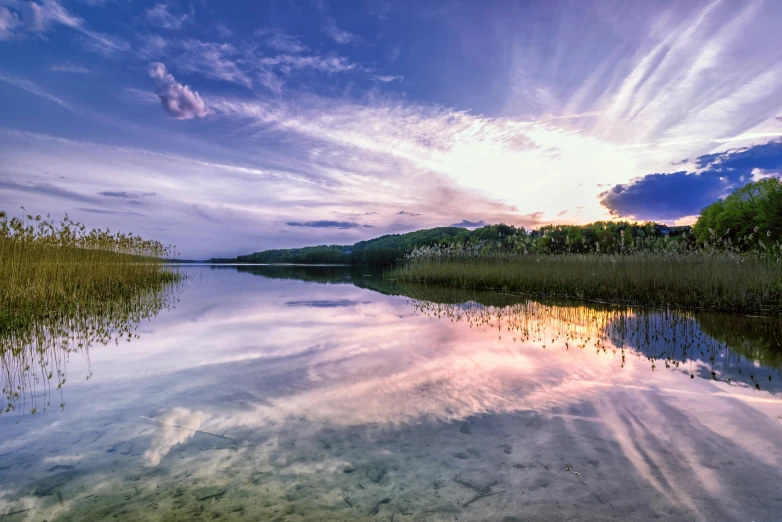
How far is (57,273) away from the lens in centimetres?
951

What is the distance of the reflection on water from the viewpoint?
3.77m

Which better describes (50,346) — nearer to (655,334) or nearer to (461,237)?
(655,334)

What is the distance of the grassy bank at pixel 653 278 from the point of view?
893 centimetres

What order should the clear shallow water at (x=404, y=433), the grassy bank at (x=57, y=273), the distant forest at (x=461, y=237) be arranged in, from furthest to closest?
the distant forest at (x=461, y=237) → the grassy bank at (x=57, y=273) → the clear shallow water at (x=404, y=433)

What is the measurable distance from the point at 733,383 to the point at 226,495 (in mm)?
4664

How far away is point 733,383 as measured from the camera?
13.3 feet

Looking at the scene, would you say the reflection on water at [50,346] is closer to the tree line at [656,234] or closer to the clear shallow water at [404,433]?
the clear shallow water at [404,433]

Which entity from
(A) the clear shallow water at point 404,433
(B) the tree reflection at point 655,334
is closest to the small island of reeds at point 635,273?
(B) the tree reflection at point 655,334

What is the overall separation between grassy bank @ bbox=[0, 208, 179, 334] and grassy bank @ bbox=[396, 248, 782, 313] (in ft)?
39.7

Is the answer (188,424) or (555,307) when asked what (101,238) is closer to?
(188,424)

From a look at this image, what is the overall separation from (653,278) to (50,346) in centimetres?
1223

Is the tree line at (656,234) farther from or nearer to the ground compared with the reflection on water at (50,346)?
farther from the ground

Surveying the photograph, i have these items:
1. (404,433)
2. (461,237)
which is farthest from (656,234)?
(404,433)

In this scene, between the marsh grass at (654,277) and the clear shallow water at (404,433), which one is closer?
the clear shallow water at (404,433)
